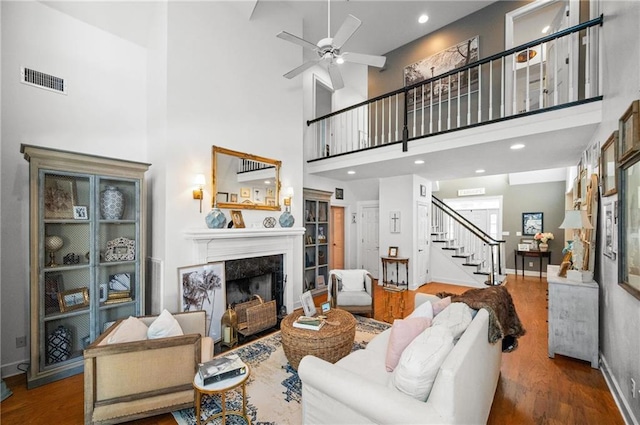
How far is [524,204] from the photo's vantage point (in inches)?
305

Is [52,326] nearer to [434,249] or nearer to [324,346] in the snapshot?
[324,346]

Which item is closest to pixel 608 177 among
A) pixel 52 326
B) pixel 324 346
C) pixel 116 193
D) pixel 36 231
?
pixel 324 346

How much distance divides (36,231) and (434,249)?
7.12 meters

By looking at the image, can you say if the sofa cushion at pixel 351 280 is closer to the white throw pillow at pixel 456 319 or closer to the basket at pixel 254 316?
the basket at pixel 254 316

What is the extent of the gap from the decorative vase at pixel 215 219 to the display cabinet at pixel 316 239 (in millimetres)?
2325

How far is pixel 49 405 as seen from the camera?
7.52ft

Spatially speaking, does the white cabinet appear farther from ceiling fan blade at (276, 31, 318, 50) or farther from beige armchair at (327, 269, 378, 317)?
ceiling fan blade at (276, 31, 318, 50)

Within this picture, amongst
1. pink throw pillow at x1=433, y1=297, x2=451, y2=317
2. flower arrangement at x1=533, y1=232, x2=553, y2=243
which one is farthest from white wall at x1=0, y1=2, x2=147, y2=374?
flower arrangement at x1=533, y1=232, x2=553, y2=243

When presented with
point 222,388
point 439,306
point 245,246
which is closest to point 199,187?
point 245,246

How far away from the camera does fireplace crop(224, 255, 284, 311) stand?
3857 mm

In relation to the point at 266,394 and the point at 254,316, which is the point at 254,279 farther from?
the point at 266,394

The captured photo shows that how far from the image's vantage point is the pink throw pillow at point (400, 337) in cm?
185

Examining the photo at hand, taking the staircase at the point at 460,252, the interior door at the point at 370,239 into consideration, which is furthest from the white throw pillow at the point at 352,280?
the staircase at the point at 460,252

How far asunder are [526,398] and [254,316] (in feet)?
9.44
